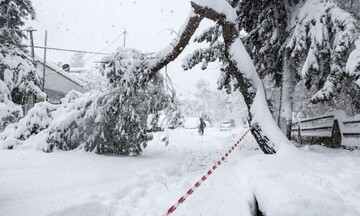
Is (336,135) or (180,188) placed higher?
(336,135)

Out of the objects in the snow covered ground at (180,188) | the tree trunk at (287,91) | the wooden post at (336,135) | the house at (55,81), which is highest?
the house at (55,81)

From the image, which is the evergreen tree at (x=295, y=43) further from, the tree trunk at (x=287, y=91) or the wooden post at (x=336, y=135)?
the wooden post at (x=336, y=135)

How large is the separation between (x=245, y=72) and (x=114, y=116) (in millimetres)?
4181

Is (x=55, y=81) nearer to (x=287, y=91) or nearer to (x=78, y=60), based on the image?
(x=287, y=91)

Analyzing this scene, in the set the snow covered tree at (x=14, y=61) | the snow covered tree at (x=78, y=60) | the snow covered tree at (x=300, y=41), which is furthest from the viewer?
the snow covered tree at (x=78, y=60)

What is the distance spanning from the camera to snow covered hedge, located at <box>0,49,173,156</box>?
8164 millimetres

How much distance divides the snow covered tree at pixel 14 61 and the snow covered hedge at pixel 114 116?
12.1 ft

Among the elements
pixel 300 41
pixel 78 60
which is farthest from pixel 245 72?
pixel 78 60

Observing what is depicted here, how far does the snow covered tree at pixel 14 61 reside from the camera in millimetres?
13172

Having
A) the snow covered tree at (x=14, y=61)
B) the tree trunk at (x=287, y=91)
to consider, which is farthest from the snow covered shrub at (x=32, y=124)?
the tree trunk at (x=287, y=91)

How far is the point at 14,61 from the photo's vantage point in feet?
44.3

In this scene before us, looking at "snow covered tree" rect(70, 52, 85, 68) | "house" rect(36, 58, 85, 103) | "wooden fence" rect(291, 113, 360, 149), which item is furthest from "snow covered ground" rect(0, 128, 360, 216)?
"snow covered tree" rect(70, 52, 85, 68)

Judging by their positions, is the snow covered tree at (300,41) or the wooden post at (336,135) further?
A: the wooden post at (336,135)

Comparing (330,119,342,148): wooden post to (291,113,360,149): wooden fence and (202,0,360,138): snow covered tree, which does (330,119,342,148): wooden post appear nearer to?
(291,113,360,149): wooden fence
